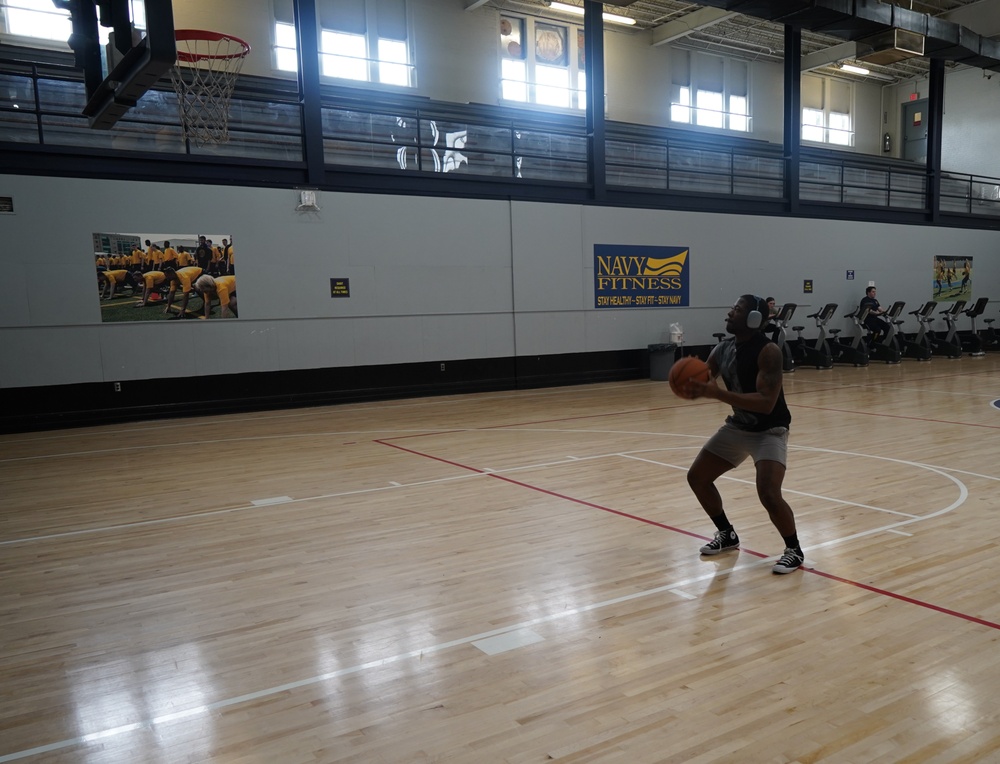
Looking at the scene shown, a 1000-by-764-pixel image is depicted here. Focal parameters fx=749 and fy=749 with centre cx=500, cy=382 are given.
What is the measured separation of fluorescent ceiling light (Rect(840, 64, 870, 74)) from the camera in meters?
22.4

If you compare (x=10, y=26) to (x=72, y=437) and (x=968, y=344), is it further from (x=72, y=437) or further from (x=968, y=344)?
(x=968, y=344)

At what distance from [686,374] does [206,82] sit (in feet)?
29.0

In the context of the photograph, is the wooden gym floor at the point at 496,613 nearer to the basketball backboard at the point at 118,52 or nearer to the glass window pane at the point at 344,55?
the basketball backboard at the point at 118,52

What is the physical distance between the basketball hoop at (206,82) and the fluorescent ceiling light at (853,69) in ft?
62.4

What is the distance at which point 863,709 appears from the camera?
262 centimetres

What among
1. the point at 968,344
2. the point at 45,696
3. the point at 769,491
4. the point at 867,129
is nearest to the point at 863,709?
the point at 769,491

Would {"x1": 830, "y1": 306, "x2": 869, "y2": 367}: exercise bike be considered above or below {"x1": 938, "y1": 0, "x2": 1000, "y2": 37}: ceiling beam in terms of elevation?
below

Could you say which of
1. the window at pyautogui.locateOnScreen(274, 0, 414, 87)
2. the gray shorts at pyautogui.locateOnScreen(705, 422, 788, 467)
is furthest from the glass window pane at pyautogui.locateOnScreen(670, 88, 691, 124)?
the gray shorts at pyautogui.locateOnScreen(705, 422, 788, 467)

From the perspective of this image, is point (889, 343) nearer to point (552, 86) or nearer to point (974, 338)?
point (974, 338)

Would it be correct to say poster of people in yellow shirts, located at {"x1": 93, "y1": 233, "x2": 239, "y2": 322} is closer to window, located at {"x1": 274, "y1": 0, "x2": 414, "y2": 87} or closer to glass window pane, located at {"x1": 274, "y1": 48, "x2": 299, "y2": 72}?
glass window pane, located at {"x1": 274, "y1": 48, "x2": 299, "y2": 72}

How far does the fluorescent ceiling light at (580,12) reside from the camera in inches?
704

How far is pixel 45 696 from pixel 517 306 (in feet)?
Answer: 36.7

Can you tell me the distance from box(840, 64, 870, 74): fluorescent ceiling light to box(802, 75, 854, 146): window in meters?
0.61

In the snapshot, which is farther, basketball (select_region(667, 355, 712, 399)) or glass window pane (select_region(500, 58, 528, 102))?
glass window pane (select_region(500, 58, 528, 102))
